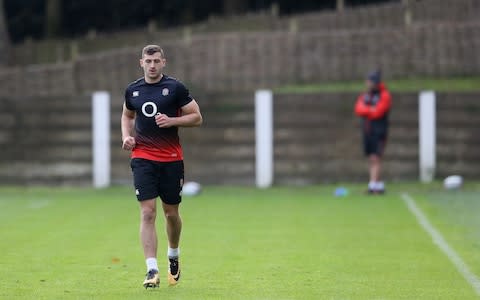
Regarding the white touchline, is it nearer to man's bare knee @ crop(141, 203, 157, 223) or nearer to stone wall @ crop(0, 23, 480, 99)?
man's bare knee @ crop(141, 203, 157, 223)

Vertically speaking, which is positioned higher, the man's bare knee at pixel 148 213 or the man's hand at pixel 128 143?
the man's hand at pixel 128 143

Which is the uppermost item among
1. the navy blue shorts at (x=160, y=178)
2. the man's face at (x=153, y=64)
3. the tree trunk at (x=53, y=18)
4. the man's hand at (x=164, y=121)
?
the man's face at (x=153, y=64)

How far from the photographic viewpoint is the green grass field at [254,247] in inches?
413

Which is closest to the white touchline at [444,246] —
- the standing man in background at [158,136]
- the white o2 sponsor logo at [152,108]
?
the standing man in background at [158,136]

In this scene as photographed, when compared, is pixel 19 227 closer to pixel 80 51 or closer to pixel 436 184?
pixel 436 184

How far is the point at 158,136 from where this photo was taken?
427 inches

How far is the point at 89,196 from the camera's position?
23.3 meters

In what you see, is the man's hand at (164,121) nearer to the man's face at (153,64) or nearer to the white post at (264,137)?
the man's face at (153,64)

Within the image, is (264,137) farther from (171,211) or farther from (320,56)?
(171,211)

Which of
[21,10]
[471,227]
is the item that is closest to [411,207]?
[471,227]

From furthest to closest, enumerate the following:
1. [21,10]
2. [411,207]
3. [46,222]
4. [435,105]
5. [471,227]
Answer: [21,10], [435,105], [411,207], [46,222], [471,227]

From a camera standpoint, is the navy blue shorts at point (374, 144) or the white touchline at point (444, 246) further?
the navy blue shorts at point (374, 144)

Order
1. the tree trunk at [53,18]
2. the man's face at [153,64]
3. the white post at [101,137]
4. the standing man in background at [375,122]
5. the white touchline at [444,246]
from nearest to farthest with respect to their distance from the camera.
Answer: the man's face at [153,64]
the white touchline at [444,246]
the standing man in background at [375,122]
the white post at [101,137]
the tree trunk at [53,18]

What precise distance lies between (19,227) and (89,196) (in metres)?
6.63
